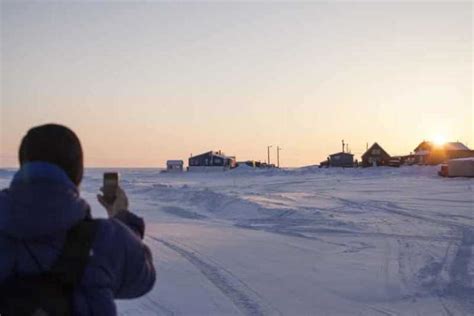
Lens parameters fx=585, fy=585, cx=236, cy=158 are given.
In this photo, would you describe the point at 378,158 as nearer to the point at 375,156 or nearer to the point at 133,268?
the point at 375,156

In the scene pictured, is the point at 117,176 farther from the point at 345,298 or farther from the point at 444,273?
the point at 444,273

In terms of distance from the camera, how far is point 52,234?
6.59 feet

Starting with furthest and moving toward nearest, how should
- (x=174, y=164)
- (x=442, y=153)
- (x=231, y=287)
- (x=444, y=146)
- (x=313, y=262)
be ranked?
(x=174, y=164) < (x=444, y=146) < (x=442, y=153) < (x=313, y=262) < (x=231, y=287)

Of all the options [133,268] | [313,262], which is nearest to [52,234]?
[133,268]

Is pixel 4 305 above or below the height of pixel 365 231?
above

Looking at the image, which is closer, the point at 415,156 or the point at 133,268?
the point at 133,268

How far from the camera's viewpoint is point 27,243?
2.04 m

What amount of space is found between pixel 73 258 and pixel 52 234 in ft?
0.36

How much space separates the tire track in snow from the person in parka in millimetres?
5034

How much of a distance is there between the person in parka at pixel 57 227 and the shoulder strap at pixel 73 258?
0.7 inches

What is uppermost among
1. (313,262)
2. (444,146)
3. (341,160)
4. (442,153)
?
(444,146)

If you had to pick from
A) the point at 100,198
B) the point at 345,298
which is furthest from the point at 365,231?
the point at 100,198

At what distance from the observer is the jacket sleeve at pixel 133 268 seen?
2160 millimetres

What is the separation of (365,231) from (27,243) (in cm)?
1317
